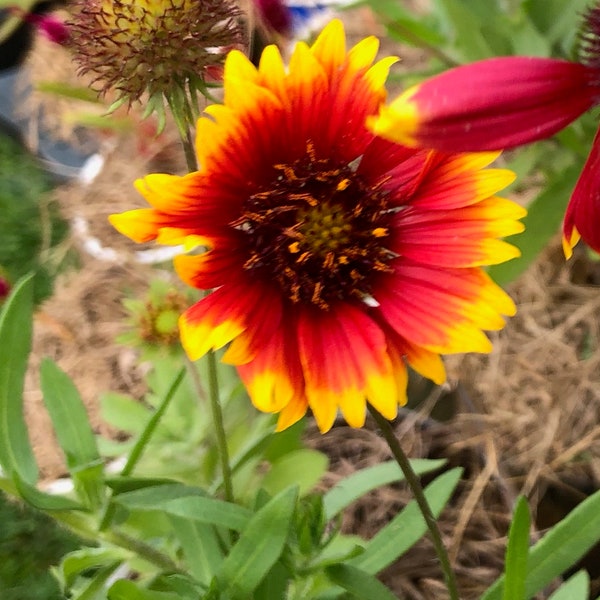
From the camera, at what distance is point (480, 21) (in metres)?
0.93

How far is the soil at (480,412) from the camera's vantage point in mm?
812

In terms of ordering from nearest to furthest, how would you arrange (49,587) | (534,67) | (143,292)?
(534,67) < (49,587) < (143,292)

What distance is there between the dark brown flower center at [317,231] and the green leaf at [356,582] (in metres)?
0.17

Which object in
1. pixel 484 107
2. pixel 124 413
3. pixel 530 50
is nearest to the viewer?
pixel 484 107

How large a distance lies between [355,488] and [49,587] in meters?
0.26

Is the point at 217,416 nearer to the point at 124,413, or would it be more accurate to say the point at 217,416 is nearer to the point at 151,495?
the point at 151,495

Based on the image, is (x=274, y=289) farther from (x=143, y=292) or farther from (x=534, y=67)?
(x=143, y=292)

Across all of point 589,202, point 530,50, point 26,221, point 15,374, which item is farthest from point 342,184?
point 26,221

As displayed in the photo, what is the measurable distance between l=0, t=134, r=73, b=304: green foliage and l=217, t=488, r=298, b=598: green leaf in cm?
108

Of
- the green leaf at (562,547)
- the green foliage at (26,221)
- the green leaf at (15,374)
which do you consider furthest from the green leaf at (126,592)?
the green foliage at (26,221)

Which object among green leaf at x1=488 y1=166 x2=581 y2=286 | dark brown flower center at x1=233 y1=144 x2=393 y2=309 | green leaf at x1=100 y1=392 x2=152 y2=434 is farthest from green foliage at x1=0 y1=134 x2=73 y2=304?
dark brown flower center at x1=233 y1=144 x2=393 y2=309

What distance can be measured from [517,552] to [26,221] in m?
1.42

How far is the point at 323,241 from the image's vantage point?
0.45 meters

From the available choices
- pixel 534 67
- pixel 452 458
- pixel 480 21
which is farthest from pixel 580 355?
pixel 534 67
